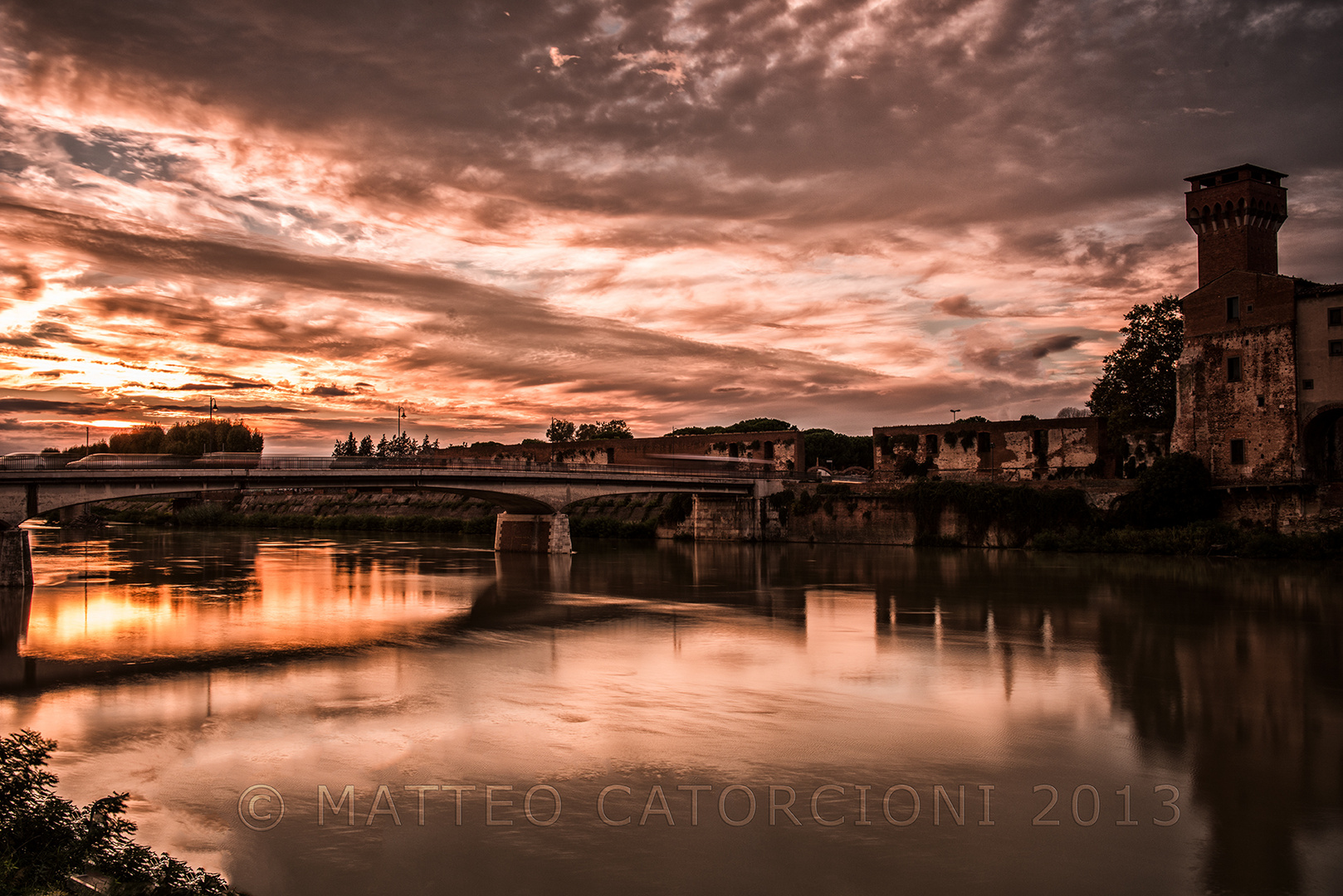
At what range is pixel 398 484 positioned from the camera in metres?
37.2

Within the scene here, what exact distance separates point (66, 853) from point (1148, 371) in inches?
1862

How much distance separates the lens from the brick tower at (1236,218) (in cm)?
3922

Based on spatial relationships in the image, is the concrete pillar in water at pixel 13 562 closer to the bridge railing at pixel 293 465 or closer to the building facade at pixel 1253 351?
the bridge railing at pixel 293 465

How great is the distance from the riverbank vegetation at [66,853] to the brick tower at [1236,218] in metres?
43.2

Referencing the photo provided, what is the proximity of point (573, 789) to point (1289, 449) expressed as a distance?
3693 cm

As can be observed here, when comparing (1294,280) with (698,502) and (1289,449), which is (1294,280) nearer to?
(1289,449)

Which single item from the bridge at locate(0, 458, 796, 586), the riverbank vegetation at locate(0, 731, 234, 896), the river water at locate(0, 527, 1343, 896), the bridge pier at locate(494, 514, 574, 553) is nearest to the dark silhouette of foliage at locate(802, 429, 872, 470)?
the bridge at locate(0, 458, 796, 586)

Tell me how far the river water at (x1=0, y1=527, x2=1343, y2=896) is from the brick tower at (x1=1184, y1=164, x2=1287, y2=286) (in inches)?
782

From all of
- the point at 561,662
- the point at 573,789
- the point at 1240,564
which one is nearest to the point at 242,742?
the point at 573,789

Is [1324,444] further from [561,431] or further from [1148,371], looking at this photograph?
[561,431]

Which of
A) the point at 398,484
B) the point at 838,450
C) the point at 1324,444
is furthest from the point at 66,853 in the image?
the point at 838,450

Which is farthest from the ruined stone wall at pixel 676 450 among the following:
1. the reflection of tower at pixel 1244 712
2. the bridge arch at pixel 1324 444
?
the reflection of tower at pixel 1244 712

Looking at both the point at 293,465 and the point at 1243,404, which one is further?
the point at 1243,404

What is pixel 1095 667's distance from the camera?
15.8 meters
